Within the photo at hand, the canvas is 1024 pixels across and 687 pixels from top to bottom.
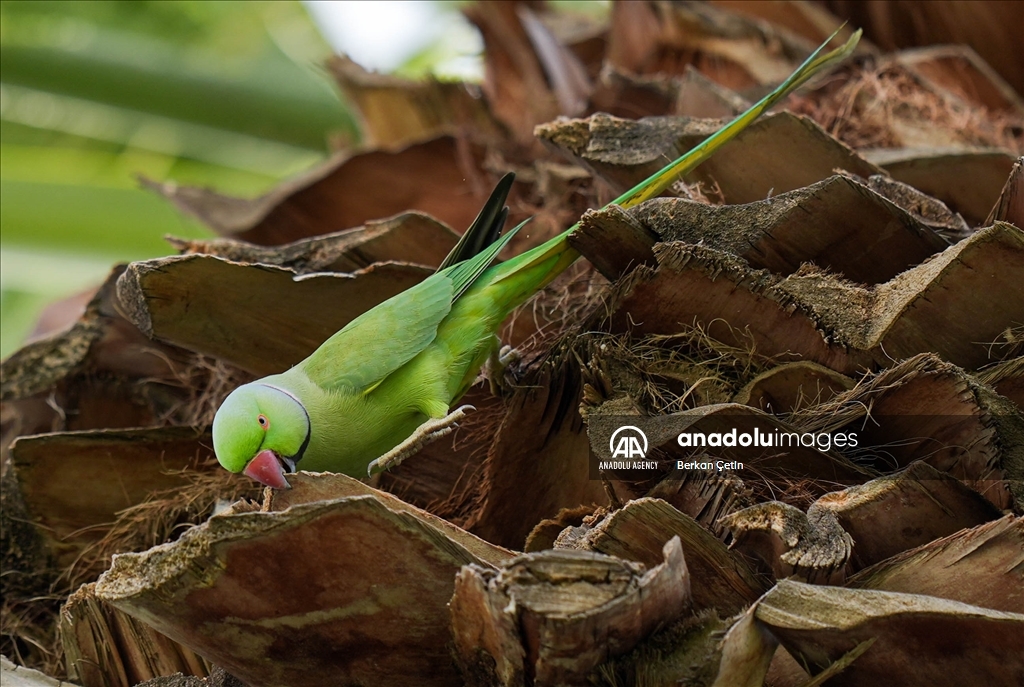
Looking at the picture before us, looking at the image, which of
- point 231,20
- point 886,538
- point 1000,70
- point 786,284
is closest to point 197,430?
point 786,284

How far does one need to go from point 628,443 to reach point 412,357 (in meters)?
1.00

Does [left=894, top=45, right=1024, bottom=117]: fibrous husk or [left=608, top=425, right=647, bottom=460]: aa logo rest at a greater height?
[left=894, top=45, right=1024, bottom=117]: fibrous husk

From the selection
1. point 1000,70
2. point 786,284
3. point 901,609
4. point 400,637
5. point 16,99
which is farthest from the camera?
point 16,99

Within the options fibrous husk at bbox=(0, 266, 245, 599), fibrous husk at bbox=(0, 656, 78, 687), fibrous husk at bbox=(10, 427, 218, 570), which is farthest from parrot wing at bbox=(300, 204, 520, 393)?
fibrous husk at bbox=(0, 656, 78, 687)

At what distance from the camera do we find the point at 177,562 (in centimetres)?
136

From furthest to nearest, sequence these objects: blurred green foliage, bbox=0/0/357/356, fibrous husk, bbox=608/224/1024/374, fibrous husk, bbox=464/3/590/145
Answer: blurred green foliage, bbox=0/0/357/356 < fibrous husk, bbox=464/3/590/145 < fibrous husk, bbox=608/224/1024/374

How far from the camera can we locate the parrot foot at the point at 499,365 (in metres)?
2.29

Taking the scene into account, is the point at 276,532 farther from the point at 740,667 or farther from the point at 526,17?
the point at 526,17

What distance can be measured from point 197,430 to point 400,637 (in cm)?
108

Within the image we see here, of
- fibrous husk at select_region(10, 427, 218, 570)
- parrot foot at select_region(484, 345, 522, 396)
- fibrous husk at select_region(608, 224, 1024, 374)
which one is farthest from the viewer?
parrot foot at select_region(484, 345, 522, 396)

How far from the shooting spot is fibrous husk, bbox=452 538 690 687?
3.99 feet

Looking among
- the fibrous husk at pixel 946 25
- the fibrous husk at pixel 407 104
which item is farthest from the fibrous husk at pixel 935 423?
the fibrous husk at pixel 407 104

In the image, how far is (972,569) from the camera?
1380mm

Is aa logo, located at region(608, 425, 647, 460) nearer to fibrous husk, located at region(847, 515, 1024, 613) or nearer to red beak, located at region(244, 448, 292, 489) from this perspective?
fibrous husk, located at region(847, 515, 1024, 613)
